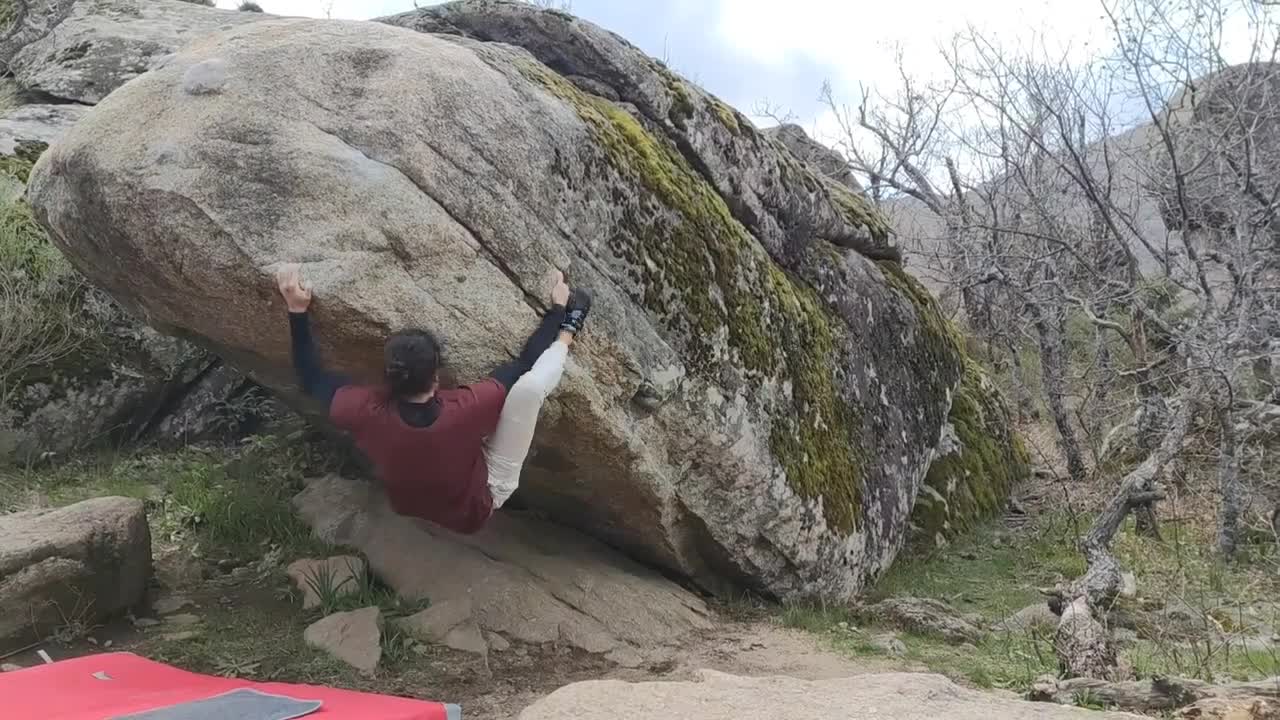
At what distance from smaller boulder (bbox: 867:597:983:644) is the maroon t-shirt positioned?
303cm

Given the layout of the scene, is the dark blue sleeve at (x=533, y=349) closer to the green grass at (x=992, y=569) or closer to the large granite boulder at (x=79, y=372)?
the green grass at (x=992, y=569)

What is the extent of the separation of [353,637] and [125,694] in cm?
157

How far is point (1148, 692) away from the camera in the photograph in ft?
11.7

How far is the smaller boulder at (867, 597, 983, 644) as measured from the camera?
5523mm

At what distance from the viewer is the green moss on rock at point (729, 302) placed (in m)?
5.25

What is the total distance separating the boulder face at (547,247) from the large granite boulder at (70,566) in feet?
3.55

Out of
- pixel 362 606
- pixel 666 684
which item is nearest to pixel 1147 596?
pixel 666 684

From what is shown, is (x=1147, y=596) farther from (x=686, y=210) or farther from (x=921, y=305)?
(x=686, y=210)

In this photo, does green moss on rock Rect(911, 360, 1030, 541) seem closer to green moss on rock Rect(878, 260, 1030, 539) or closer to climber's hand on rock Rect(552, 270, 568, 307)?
green moss on rock Rect(878, 260, 1030, 539)

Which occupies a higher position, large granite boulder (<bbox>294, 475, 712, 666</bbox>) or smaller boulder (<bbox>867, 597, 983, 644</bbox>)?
smaller boulder (<bbox>867, 597, 983, 644</bbox>)

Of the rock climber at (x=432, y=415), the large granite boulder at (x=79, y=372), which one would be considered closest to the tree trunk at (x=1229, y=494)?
the rock climber at (x=432, y=415)

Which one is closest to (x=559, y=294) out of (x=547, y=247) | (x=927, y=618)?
(x=547, y=247)

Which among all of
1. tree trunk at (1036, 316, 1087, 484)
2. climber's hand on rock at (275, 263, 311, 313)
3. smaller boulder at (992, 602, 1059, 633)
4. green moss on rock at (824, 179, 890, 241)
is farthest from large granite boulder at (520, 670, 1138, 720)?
tree trunk at (1036, 316, 1087, 484)

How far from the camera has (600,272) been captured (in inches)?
191
